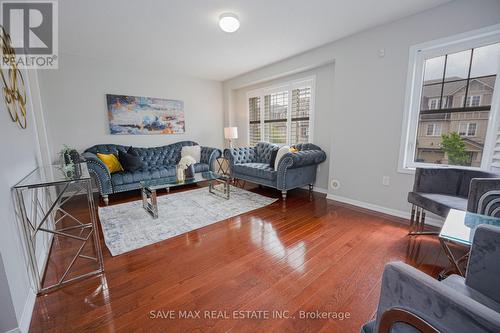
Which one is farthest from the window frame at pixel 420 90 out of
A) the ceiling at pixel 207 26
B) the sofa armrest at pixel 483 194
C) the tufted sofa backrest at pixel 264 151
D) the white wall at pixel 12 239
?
the white wall at pixel 12 239

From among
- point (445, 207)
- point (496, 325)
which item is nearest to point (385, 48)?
point (445, 207)

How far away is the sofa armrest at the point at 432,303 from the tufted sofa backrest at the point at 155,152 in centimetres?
407

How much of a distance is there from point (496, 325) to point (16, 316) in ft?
6.71

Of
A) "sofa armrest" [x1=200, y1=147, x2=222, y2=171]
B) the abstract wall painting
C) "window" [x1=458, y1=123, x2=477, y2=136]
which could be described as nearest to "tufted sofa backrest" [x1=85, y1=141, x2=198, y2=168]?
the abstract wall painting

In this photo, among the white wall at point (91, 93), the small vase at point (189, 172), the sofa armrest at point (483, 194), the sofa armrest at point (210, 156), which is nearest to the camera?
the sofa armrest at point (483, 194)

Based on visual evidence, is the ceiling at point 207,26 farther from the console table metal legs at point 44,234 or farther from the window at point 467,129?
the console table metal legs at point 44,234

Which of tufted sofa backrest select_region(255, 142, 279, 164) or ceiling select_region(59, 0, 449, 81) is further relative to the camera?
tufted sofa backrest select_region(255, 142, 279, 164)

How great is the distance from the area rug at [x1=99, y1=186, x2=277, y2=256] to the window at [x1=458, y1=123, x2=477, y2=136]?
2520mm

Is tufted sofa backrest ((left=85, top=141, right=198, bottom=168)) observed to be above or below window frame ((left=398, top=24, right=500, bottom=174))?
below

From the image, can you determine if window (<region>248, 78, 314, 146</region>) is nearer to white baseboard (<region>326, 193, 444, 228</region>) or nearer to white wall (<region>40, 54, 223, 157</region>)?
white baseboard (<region>326, 193, 444, 228</region>)

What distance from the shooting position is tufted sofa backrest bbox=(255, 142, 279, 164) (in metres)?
4.25

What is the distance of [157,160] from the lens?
14.3 ft

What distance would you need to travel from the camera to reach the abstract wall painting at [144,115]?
4.06 m

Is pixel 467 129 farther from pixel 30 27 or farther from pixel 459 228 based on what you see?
pixel 30 27
